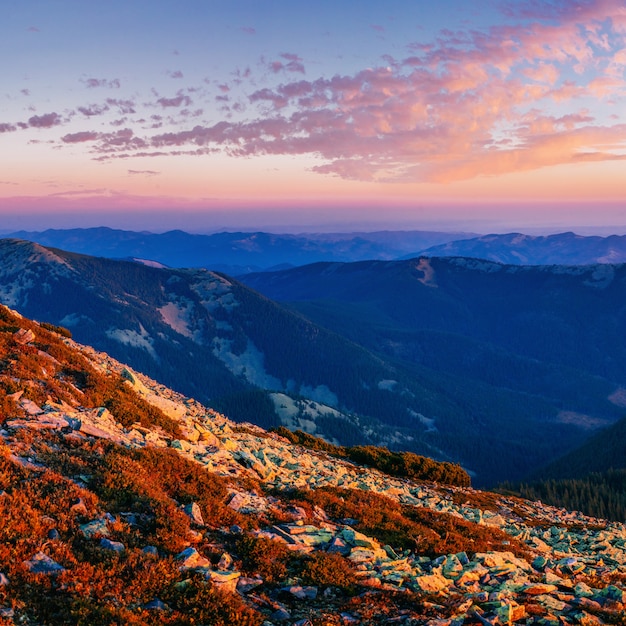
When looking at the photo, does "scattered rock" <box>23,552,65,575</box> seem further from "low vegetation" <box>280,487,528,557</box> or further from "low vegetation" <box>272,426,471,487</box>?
"low vegetation" <box>272,426,471,487</box>

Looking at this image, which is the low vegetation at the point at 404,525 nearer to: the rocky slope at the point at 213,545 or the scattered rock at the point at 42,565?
the rocky slope at the point at 213,545

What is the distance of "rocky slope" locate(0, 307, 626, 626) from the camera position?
445 inches

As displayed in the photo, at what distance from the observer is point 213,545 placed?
47.3 feet

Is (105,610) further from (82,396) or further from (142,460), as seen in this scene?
(82,396)

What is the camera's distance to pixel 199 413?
36188mm

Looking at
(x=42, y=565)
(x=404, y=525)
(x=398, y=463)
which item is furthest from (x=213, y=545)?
(x=398, y=463)

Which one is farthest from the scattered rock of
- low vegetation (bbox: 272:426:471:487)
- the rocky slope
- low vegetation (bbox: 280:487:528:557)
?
low vegetation (bbox: 272:426:471:487)

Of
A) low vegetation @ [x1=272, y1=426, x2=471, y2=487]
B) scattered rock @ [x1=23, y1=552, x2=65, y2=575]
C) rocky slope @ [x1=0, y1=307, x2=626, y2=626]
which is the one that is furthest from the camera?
low vegetation @ [x1=272, y1=426, x2=471, y2=487]

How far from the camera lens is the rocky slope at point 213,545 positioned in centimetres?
1130

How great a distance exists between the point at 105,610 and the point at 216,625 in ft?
7.94

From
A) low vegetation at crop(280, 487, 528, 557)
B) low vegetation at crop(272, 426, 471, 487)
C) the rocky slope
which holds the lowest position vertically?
low vegetation at crop(272, 426, 471, 487)

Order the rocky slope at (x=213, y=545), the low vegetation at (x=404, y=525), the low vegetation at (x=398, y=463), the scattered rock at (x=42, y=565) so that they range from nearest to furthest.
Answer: the scattered rock at (x=42, y=565) < the rocky slope at (x=213, y=545) < the low vegetation at (x=404, y=525) < the low vegetation at (x=398, y=463)

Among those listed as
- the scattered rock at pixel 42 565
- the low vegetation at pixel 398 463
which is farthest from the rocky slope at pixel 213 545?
the low vegetation at pixel 398 463

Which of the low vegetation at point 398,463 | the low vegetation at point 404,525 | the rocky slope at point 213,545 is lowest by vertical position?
the low vegetation at point 398,463
